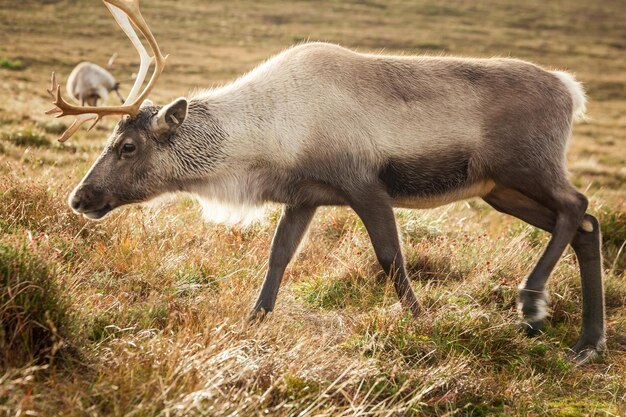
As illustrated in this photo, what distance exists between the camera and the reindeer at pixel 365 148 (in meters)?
→ 5.25

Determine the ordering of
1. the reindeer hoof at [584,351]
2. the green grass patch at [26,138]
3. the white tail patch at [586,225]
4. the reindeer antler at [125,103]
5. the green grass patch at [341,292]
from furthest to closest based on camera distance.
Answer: the green grass patch at [26,138] < the white tail patch at [586,225] < the green grass patch at [341,292] < the reindeer antler at [125,103] < the reindeer hoof at [584,351]

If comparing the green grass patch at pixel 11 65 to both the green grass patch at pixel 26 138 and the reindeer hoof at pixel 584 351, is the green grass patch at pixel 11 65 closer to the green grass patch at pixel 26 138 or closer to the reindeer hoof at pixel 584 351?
the green grass patch at pixel 26 138

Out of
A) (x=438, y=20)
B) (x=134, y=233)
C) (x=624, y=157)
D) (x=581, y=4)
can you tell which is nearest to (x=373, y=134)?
(x=134, y=233)

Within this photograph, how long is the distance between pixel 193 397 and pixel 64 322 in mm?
980

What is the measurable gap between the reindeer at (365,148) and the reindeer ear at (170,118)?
0.01m

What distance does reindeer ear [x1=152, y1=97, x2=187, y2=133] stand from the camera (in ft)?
17.6

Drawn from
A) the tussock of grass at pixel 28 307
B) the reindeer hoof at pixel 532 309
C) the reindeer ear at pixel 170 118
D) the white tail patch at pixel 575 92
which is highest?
the white tail patch at pixel 575 92

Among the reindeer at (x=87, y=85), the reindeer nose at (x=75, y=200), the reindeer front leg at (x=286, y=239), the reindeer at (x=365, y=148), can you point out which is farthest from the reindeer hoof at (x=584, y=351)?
the reindeer at (x=87, y=85)

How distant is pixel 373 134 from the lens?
5.29 meters

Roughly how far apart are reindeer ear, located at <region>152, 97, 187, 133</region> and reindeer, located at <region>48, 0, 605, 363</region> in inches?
0.4

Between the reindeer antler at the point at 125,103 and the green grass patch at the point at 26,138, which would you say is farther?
the green grass patch at the point at 26,138

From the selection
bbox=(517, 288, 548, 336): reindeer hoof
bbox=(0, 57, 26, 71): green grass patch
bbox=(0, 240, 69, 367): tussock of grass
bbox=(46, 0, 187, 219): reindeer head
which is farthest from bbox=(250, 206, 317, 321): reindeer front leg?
bbox=(0, 57, 26, 71): green grass patch

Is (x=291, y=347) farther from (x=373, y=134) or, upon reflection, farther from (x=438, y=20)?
(x=438, y=20)

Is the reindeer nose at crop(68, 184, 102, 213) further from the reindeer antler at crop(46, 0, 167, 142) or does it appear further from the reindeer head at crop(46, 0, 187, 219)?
the reindeer antler at crop(46, 0, 167, 142)
